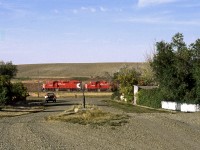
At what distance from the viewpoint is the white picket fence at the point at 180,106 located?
4581 cm

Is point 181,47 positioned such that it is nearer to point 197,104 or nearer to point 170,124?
point 197,104

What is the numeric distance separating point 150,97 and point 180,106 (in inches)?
411

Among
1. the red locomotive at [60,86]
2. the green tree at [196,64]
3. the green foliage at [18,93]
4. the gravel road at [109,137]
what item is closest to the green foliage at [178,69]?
the green tree at [196,64]

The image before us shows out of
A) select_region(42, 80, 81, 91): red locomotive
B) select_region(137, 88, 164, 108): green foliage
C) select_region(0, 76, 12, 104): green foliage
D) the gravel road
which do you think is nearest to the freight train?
select_region(42, 80, 81, 91): red locomotive

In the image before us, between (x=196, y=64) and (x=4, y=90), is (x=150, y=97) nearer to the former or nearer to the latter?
(x=196, y=64)

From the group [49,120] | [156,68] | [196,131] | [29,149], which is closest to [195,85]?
[156,68]

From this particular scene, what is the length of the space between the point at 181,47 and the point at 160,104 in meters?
9.48

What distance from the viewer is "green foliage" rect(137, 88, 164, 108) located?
55562mm

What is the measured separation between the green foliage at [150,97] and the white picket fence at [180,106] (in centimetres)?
121

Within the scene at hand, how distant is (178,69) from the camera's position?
46969mm

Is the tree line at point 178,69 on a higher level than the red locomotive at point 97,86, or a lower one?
higher

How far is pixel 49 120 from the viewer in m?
32.8

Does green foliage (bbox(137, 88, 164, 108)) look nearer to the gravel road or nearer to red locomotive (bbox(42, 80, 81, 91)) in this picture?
the gravel road

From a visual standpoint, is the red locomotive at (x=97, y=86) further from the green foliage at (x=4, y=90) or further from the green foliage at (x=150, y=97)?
the green foliage at (x=4, y=90)
